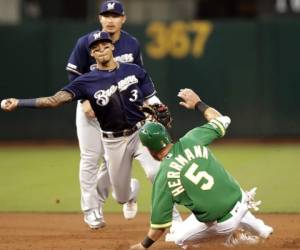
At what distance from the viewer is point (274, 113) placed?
15.1 m

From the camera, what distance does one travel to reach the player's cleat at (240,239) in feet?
22.3

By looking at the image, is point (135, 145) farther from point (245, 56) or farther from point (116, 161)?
point (245, 56)

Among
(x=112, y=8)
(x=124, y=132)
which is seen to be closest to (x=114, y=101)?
(x=124, y=132)

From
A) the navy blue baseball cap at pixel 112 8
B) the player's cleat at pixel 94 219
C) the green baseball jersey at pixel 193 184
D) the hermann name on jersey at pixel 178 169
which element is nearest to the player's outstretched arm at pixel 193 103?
the green baseball jersey at pixel 193 184

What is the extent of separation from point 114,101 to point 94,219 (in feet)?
4.13

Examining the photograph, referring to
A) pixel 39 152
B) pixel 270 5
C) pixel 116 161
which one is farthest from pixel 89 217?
pixel 270 5

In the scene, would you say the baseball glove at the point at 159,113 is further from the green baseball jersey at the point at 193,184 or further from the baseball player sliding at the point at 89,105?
the baseball player sliding at the point at 89,105

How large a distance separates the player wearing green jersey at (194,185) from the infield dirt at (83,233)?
20.9 inches

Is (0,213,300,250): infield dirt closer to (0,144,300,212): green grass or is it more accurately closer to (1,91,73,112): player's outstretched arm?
(0,144,300,212): green grass

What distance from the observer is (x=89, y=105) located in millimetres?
8000

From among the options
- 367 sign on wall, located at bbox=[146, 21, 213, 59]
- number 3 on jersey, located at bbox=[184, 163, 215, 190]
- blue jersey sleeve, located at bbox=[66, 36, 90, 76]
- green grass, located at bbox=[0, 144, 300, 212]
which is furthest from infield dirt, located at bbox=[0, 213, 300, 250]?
367 sign on wall, located at bbox=[146, 21, 213, 59]

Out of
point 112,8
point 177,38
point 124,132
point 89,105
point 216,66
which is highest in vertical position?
point 112,8

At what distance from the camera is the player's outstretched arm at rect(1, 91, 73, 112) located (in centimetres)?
712

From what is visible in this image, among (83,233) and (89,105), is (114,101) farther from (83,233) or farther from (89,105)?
(83,233)
